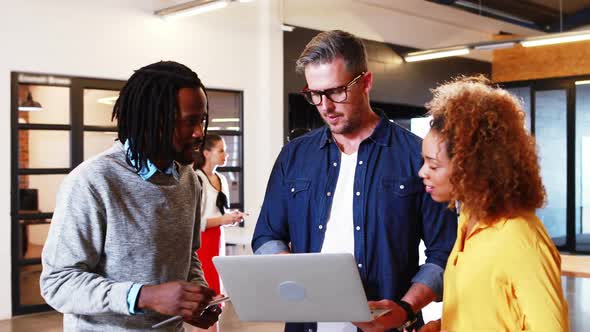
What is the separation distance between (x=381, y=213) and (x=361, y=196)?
75mm

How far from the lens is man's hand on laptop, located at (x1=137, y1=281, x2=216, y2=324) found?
1.57 metres

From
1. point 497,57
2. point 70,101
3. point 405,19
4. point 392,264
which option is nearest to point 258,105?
point 70,101

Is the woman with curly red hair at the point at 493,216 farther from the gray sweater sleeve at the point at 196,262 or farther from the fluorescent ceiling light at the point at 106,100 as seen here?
the fluorescent ceiling light at the point at 106,100

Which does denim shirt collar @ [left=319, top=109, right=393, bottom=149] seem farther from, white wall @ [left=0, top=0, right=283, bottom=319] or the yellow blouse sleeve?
white wall @ [left=0, top=0, right=283, bottom=319]

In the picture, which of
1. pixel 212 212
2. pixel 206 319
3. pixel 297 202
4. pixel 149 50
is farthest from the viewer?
pixel 149 50

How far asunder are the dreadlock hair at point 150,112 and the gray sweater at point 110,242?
0.15 ft

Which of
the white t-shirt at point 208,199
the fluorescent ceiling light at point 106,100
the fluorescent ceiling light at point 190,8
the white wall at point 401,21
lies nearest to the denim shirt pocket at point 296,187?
the white t-shirt at point 208,199

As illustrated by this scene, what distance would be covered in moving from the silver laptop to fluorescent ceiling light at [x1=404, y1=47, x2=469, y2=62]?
22.8 ft

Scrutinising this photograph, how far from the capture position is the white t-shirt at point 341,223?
77.7 inches

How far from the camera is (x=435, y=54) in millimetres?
8898

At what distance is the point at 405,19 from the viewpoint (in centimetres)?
992

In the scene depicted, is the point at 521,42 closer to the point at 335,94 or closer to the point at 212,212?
the point at 212,212

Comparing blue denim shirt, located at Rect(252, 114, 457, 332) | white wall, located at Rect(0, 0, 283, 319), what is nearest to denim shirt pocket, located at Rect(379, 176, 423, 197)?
blue denim shirt, located at Rect(252, 114, 457, 332)

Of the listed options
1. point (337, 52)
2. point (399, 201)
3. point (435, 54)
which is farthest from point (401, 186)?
point (435, 54)
